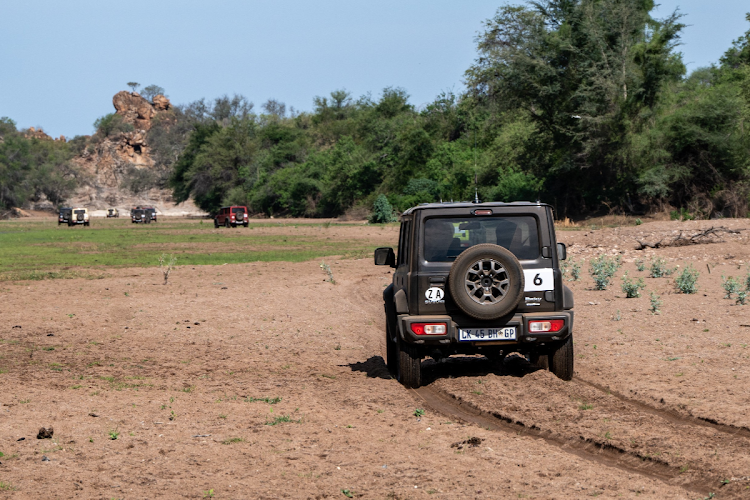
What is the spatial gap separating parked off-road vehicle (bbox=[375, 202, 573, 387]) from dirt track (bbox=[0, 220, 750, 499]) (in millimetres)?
561

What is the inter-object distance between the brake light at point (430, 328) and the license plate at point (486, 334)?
0.20 meters

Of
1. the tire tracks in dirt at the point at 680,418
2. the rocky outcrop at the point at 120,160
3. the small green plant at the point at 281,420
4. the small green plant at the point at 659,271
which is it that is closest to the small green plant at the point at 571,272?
the small green plant at the point at 659,271

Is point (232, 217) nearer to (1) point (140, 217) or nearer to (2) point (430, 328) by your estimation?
(1) point (140, 217)

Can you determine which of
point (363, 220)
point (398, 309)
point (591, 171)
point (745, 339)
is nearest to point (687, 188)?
point (591, 171)

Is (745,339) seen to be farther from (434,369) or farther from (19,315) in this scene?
(19,315)

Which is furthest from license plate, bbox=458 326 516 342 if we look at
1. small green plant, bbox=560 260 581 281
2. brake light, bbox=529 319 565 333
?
small green plant, bbox=560 260 581 281

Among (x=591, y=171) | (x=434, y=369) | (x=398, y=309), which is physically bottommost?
(x=434, y=369)

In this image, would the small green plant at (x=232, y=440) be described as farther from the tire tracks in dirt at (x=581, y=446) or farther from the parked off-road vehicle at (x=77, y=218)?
the parked off-road vehicle at (x=77, y=218)

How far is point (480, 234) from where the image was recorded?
8680mm

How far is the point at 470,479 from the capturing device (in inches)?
223

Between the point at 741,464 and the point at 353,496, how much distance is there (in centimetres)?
283

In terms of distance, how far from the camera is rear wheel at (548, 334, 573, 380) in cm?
891

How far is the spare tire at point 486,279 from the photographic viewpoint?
8117 mm

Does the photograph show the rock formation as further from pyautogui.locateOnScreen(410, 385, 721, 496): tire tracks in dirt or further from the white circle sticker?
pyautogui.locateOnScreen(410, 385, 721, 496): tire tracks in dirt
